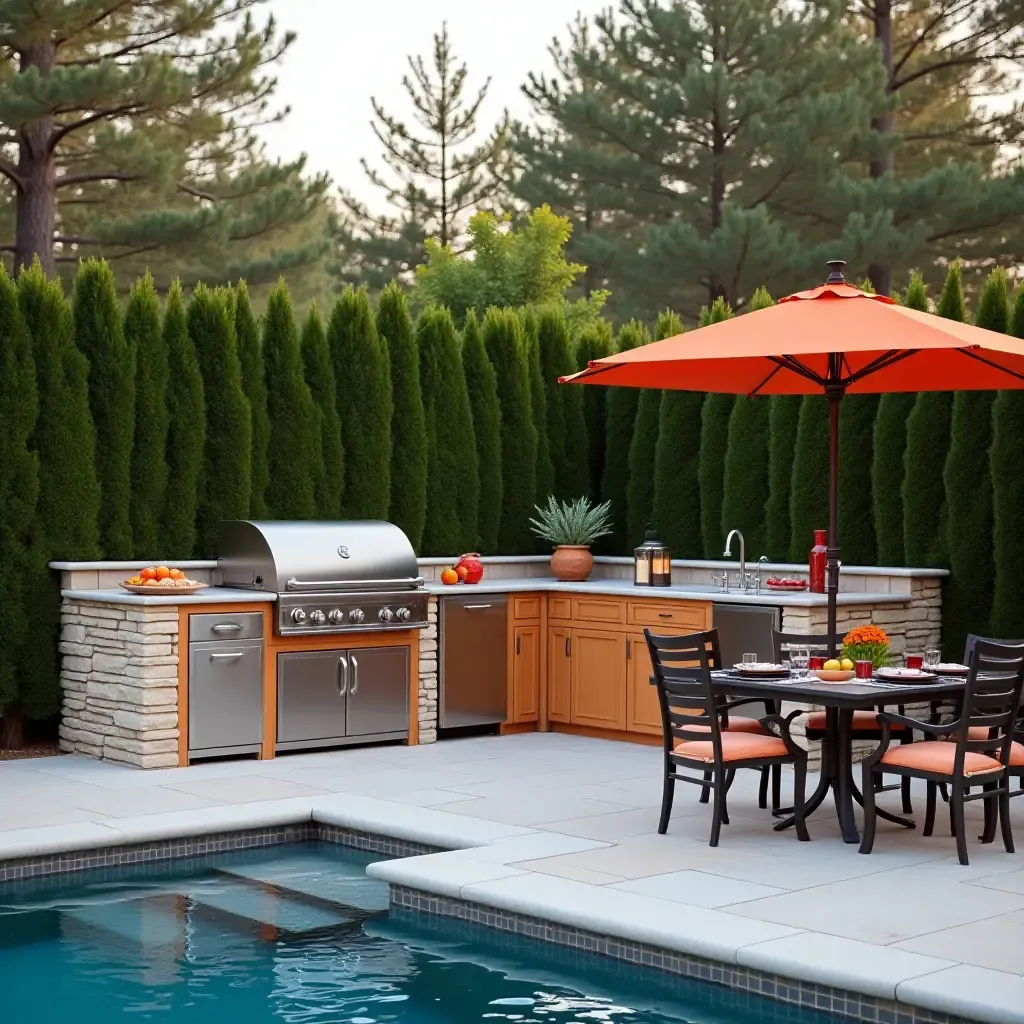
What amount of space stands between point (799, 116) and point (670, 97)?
2145 millimetres

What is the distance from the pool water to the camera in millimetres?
5594

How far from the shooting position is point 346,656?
10.7 metres

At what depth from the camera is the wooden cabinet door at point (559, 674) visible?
462 inches

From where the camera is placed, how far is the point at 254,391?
11430 mm

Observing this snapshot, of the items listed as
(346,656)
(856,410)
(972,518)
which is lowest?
(346,656)

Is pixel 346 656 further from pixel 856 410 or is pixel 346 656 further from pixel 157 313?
pixel 856 410

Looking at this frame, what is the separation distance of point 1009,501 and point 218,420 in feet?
17.7

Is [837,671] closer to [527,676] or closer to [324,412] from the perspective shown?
[527,676]

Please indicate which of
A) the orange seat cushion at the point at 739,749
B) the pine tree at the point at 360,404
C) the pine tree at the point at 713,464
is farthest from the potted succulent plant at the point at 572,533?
the orange seat cushion at the point at 739,749

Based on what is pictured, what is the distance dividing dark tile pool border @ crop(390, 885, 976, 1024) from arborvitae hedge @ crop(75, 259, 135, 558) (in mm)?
4711

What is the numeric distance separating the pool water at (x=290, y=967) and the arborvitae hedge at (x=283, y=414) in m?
4.45

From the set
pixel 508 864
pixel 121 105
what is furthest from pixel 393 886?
pixel 121 105

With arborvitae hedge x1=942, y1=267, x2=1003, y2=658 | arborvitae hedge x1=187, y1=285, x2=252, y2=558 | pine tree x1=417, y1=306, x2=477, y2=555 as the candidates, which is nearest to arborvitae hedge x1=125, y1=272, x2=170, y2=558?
arborvitae hedge x1=187, y1=285, x2=252, y2=558

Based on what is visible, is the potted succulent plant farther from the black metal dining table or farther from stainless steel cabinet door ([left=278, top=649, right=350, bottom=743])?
the black metal dining table
